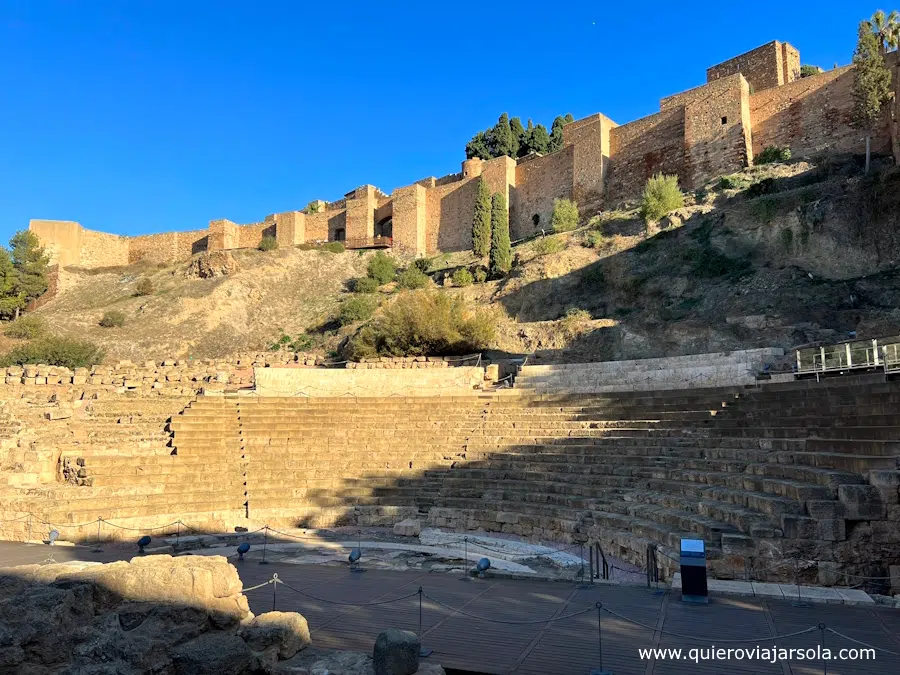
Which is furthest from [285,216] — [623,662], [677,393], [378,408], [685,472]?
[623,662]

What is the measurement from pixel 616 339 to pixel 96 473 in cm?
1532

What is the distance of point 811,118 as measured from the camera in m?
28.2

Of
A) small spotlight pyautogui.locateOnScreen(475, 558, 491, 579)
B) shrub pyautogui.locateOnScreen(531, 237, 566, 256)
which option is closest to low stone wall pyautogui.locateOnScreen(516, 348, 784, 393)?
small spotlight pyautogui.locateOnScreen(475, 558, 491, 579)

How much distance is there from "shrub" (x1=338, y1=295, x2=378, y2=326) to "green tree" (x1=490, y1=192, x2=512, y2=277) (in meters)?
6.39

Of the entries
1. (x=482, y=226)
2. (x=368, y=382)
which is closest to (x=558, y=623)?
(x=368, y=382)

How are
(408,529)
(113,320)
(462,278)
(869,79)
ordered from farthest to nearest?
(113,320) < (462,278) < (869,79) < (408,529)

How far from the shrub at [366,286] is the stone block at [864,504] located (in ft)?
101

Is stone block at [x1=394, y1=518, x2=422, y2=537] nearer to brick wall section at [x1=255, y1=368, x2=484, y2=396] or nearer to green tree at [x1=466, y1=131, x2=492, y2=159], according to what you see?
brick wall section at [x1=255, y1=368, x2=484, y2=396]

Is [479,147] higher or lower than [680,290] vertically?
higher

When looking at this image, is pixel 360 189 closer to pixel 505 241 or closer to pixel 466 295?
pixel 505 241

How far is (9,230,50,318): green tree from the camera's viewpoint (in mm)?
38125

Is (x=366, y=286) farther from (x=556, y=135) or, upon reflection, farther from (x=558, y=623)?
(x=558, y=623)

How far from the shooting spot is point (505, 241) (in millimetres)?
30953

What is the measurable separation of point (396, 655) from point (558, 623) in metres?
1.85
